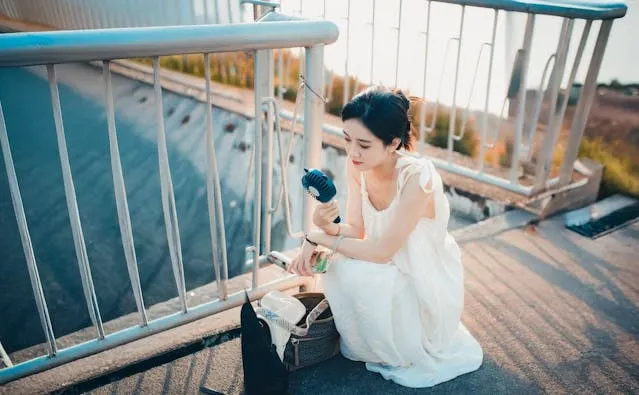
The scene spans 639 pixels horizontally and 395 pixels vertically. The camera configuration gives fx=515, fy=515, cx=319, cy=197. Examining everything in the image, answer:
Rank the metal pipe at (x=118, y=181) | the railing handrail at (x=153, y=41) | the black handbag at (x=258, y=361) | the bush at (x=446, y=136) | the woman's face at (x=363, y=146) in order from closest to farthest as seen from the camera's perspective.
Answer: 1. the railing handrail at (x=153, y=41)
2. the metal pipe at (x=118, y=181)
3. the black handbag at (x=258, y=361)
4. the woman's face at (x=363, y=146)
5. the bush at (x=446, y=136)

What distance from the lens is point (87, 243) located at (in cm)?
324

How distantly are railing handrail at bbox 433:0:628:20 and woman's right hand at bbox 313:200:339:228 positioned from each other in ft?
5.59

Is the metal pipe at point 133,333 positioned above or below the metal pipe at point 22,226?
below

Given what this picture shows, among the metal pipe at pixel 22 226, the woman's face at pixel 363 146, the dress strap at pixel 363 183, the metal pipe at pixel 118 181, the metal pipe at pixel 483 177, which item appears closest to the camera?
the metal pipe at pixel 22 226

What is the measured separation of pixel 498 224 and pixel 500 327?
3.49 feet

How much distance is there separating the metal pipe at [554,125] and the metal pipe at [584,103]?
109mm

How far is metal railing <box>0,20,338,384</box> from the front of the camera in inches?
58.9

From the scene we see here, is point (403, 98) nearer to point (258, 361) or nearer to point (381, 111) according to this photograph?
point (381, 111)

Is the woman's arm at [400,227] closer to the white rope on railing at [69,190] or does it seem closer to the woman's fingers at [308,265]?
the woman's fingers at [308,265]

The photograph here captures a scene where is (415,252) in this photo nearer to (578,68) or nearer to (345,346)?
(345,346)

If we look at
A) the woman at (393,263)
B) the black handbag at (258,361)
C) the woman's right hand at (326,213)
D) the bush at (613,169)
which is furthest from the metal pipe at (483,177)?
the black handbag at (258,361)

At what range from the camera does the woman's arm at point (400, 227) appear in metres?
2.01

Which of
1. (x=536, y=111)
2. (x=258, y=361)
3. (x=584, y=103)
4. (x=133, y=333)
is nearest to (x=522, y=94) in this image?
(x=536, y=111)

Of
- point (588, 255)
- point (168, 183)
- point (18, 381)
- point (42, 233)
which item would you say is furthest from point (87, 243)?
point (588, 255)
